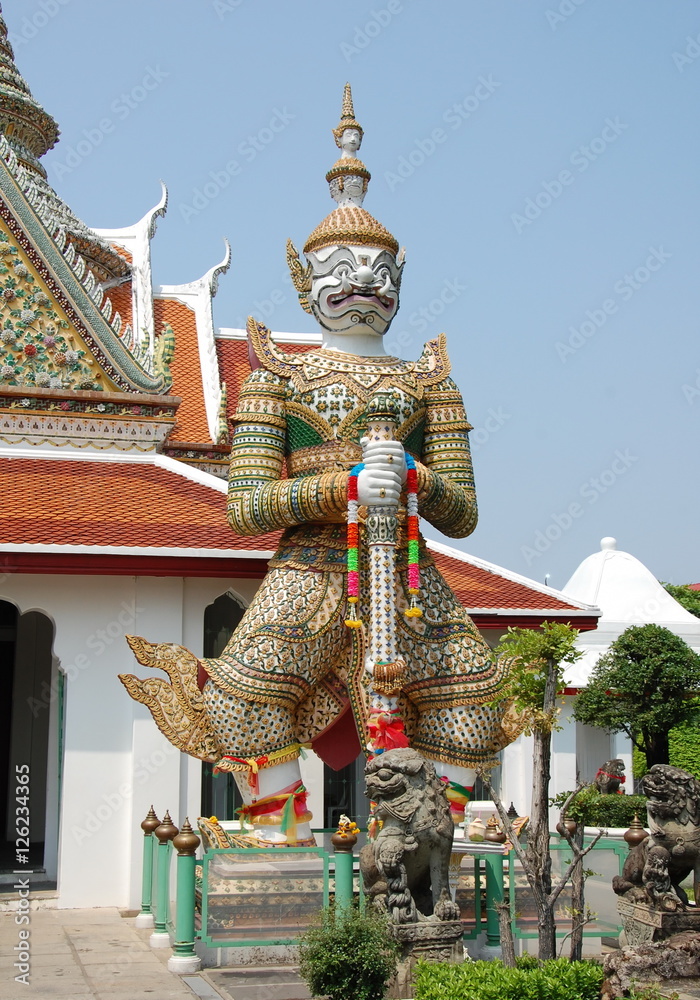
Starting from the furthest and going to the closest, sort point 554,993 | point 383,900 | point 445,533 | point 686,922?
1. point 445,533
2. point 686,922
3. point 383,900
4. point 554,993

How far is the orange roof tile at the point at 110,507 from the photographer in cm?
851

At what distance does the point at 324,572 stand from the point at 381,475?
83cm

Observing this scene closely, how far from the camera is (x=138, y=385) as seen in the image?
33.6 feet

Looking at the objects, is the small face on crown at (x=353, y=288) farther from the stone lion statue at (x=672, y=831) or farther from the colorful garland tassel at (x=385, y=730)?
the stone lion statue at (x=672, y=831)

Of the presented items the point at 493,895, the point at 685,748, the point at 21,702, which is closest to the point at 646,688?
the point at 685,748

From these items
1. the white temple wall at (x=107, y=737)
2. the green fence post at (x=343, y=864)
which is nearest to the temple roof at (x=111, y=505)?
the white temple wall at (x=107, y=737)

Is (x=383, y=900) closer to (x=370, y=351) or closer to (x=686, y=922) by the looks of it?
(x=686, y=922)

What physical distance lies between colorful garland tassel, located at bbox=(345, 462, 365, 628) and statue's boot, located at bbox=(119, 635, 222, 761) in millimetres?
1043

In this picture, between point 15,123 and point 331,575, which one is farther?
point 15,123

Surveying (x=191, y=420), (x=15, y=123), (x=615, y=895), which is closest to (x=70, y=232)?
(x=15, y=123)

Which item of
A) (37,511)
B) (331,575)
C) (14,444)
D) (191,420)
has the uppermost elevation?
(191,420)

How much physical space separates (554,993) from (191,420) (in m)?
8.95

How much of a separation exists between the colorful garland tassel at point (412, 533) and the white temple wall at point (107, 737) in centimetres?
266

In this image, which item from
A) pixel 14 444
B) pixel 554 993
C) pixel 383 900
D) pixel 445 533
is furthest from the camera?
pixel 14 444
